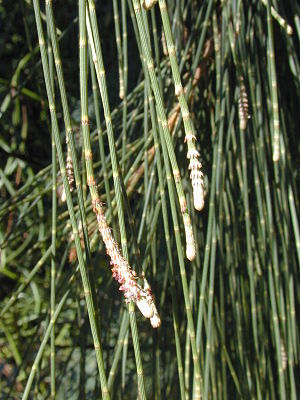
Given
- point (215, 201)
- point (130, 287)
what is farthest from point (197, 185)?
point (215, 201)

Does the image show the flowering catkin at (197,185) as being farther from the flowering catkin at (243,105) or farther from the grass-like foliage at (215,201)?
the flowering catkin at (243,105)

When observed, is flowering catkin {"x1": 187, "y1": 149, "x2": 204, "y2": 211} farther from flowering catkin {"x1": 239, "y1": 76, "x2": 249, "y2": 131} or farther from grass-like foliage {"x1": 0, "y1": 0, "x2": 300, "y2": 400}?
flowering catkin {"x1": 239, "y1": 76, "x2": 249, "y2": 131}

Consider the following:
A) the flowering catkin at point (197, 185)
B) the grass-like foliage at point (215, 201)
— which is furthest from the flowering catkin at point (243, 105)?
the flowering catkin at point (197, 185)

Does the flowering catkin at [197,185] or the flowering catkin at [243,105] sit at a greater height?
the flowering catkin at [243,105]

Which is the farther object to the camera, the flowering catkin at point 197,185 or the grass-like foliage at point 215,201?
the grass-like foliage at point 215,201

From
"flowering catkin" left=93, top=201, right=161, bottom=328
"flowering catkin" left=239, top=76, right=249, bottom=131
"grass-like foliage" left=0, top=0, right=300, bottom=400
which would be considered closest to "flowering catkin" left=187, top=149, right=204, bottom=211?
"flowering catkin" left=93, top=201, right=161, bottom=328

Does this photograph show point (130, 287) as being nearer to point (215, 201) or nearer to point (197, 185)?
point (197, 185)

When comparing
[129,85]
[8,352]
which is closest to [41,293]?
[8,352]

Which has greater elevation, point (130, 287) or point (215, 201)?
point (215, 201)

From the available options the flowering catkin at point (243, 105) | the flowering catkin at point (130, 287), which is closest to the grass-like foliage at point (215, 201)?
the flowering catkin at point (243, 105)

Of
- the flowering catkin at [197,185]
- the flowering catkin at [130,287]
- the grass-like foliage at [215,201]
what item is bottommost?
the flowering catkin at [130,287]

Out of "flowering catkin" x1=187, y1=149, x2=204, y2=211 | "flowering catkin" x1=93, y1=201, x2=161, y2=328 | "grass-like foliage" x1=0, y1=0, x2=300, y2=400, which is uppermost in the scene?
"grass-like foliage" x1=0, y1=0, x2=300, y2=400

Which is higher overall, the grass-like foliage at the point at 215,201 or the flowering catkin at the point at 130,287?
the grass-like foliage at the point at 215,201
